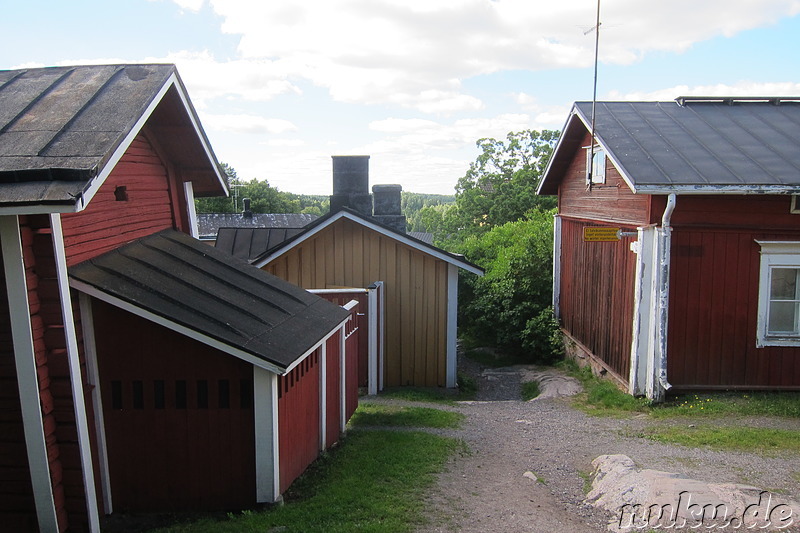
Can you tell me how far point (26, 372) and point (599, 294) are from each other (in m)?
10.8

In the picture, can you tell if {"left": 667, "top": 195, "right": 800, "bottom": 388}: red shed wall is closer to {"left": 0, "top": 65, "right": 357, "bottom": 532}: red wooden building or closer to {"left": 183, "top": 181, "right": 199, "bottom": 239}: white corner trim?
{"left": 0, "top": 65, "right": 357, "bottom": 532}: red wooden building

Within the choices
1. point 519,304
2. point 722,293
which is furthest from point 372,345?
point 519,304

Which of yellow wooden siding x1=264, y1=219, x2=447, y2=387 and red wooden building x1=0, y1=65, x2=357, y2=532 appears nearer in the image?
red wooden building x1=0, y1=65, x2=357, y2=532

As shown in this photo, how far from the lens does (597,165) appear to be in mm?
13359

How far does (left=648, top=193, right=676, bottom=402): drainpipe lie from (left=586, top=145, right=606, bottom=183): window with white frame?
2.93 meters

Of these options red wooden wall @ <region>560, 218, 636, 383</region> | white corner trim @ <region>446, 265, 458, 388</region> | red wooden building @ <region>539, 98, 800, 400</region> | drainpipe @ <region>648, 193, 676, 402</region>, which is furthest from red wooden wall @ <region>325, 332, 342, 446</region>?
red wooden wall @ <region>560, 218, 636, 383</region>

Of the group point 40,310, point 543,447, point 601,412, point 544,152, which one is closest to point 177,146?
point 40,310

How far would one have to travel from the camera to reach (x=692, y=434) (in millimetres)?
8727

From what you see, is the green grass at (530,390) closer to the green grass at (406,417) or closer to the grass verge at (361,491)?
the green grass at (406,417)

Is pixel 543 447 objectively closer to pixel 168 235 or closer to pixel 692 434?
pixel 692 434

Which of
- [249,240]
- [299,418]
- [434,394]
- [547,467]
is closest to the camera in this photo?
[299,418]

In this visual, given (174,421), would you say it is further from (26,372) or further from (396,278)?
(396,278)

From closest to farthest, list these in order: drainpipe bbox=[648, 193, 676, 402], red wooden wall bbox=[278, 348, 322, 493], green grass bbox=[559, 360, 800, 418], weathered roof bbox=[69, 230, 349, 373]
Result: 1. weathered roof bbox=[69, 230, 349, 373]
2. red wooden wall bbox=[278, 348, 322, 493]
3. green grass bbox=[559, 360, 800, 418]
4. drainpipe bbox=[648, 193, 676, 402]

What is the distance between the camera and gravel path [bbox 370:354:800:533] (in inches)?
232
